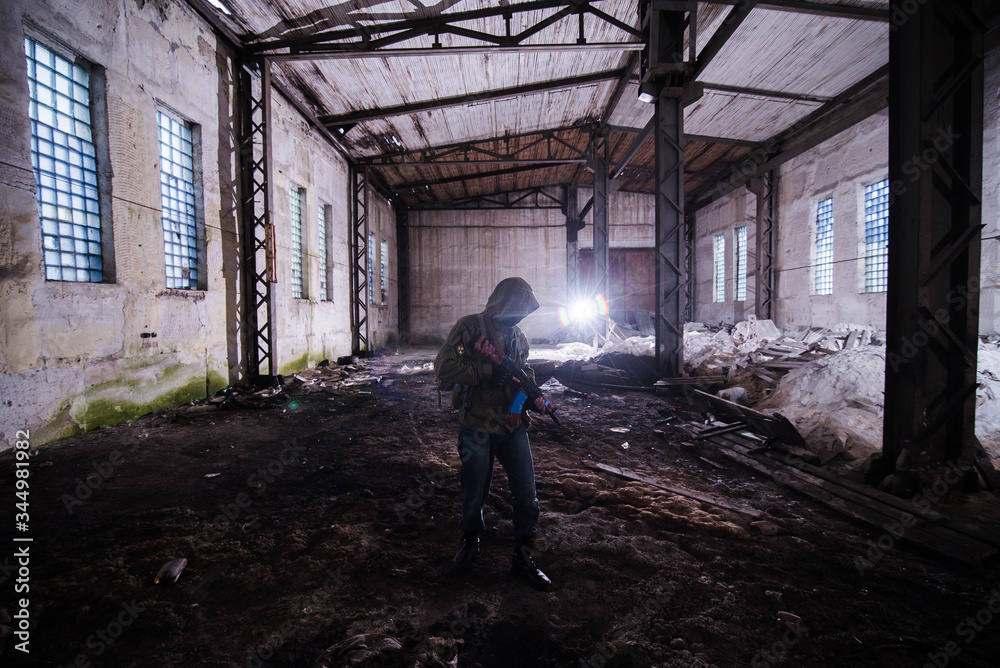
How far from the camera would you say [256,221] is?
26.1 feet

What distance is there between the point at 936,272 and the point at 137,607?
6.32m

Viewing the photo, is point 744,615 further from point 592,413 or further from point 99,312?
point 99,312

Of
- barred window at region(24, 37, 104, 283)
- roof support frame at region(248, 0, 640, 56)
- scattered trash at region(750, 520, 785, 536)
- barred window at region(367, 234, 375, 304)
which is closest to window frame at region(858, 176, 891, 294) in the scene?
roof support frame at region(248, 0, 640, 56)

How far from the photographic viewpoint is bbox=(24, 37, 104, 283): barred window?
4.67 metres

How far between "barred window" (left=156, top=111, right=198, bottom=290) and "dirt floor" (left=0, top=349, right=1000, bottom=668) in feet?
10.5

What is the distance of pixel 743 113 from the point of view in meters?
11.4

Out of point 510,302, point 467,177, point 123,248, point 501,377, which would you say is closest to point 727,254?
point 467,177

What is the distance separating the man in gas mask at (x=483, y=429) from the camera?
2648mm

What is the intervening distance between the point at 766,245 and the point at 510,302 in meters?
14.3

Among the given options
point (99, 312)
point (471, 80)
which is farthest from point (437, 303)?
point (99, 312)

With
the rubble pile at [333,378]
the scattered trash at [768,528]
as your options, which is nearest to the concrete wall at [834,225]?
the scattered trash at [768,528]

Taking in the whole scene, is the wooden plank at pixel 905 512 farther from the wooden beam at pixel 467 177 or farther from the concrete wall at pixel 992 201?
the wooden beam at pixel 467 177

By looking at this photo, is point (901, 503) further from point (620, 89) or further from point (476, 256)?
point (476, 256)

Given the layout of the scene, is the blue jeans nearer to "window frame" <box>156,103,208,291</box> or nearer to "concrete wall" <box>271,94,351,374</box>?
"window frame" <box>156,103,208,291</box>
